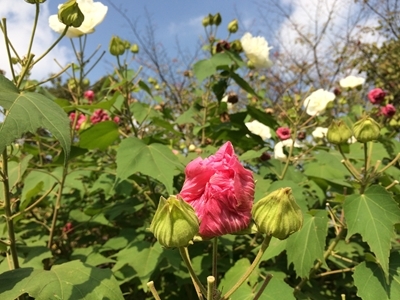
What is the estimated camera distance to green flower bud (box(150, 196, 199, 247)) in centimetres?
77

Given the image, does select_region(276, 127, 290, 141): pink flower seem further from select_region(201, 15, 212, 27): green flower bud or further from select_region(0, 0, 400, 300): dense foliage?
select_region(201, 15, 212, 27): green flower bud

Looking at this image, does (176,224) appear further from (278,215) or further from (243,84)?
(243,84)

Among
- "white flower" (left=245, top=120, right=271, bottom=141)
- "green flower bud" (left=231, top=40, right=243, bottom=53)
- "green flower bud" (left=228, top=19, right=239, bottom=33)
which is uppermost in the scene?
"green flower bud" (left=228, top=19, right=239, bottom=33)

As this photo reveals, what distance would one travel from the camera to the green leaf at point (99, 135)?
197cm

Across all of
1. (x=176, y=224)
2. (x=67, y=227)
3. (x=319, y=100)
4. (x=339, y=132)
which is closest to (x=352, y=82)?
(x=319, y=100)

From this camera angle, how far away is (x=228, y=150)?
0.86 metres

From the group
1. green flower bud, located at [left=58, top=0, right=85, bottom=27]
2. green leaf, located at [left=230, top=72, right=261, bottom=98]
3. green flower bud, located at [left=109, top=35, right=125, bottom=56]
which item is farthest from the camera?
green leaf, located at [left=230, top=72, right=261, bottom=98]

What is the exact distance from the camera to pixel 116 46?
212 cm

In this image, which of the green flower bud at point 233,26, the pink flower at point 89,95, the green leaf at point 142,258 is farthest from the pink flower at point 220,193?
the pink flower at point 89,95

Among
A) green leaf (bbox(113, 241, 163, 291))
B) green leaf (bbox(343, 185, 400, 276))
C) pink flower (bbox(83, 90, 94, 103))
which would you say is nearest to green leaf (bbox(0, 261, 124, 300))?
green leaf (bbox(113, 241, 163, 291))

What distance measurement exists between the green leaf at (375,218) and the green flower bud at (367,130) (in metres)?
0.16

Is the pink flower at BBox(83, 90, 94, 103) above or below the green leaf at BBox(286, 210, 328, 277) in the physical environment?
above

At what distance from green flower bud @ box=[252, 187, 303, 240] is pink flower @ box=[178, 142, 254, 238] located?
1.7 inches

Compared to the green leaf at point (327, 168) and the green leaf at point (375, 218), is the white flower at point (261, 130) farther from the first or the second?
the green leaf at point (375, 218)
